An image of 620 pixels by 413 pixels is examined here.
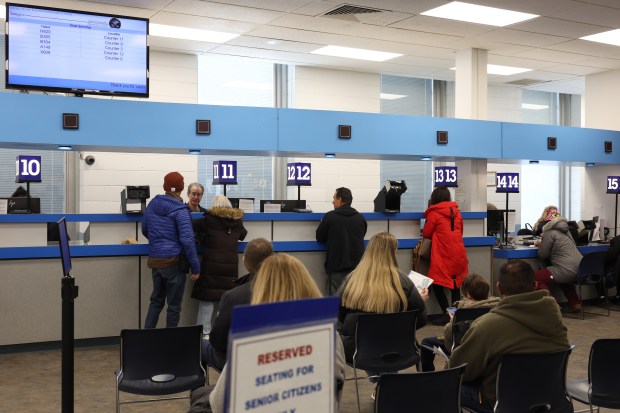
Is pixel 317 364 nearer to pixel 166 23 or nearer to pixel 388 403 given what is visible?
pixel 388 403

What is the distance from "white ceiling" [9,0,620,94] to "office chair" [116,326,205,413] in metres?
4.25

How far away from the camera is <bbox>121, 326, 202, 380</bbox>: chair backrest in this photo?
3.32m

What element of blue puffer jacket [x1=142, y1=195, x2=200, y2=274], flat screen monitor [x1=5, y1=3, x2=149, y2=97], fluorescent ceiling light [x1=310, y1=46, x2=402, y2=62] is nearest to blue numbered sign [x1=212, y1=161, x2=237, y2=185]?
flat screen monitor [x1=5, y1=3, x2=149, y2=97]

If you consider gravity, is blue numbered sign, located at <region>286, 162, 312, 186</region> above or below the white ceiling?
below

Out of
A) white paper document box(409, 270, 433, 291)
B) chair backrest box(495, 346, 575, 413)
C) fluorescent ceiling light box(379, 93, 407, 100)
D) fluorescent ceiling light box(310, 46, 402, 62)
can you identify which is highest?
fluorescent ceiling light box(310, 46, 402, 62)

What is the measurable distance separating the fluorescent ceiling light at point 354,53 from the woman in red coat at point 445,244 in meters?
2.87

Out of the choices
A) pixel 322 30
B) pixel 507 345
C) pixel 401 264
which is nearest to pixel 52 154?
pixel 322 30

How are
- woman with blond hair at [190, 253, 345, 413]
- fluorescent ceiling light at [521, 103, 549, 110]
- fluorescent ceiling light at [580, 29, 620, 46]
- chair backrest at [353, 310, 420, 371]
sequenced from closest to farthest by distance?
woman with blond hair at [190, 253, 345, 413] → chair backrest at [353, 310, 420, 371] → fluorescent ceiling light at [580, 29, 620, 46] → fluorescent ceiling light at [521, 103, 549, 110]

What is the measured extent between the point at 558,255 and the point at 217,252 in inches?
158

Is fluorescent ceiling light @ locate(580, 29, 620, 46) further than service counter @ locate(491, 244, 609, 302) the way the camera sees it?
Yes

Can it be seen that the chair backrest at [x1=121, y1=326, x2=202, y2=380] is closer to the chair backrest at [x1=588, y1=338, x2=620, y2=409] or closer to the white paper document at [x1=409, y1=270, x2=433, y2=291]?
the white paper document at [x1=409, y1=270, x2=433, y2=291]

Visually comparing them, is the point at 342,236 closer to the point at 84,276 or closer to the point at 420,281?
the point at 420,281

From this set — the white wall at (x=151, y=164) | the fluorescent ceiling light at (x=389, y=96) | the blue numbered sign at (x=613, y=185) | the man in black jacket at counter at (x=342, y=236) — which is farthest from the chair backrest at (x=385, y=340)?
the fluorescent ceiling light at (x=389, y=96)

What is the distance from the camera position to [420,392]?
266 centimetres
